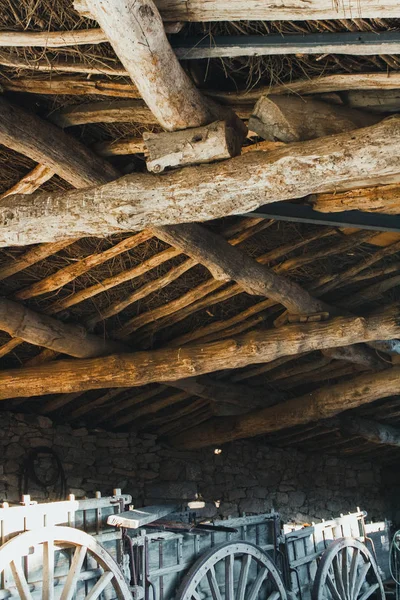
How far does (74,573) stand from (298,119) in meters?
2.53

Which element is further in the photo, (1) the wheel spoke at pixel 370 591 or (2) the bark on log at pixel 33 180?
(1) the wheel spoke at pixel 370 591

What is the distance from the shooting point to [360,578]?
6016 mm

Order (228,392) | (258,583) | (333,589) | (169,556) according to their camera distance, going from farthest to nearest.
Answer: (228,392)
(333,589)
(258,583)
(169,556)

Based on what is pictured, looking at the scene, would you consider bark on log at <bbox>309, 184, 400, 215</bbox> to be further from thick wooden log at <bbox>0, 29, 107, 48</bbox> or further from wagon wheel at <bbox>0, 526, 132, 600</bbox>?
wagon wheel at <bbox>0, 526, 132, 600</bbox>

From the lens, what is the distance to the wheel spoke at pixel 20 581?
3.38m

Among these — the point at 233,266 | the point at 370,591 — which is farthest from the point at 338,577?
the point at 233,266

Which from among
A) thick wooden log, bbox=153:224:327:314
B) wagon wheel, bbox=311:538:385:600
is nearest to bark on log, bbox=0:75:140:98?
thick wooden log, bbox=153:224:327:314

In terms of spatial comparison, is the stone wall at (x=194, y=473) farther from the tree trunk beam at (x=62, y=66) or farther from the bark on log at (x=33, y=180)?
the tree trunk beam at (x=62, y=66)

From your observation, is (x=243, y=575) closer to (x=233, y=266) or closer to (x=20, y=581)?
(x=20, y=581)

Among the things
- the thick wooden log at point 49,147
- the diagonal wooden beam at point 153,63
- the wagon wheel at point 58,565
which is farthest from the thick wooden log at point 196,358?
the diagonal wooden beam at point 153,63

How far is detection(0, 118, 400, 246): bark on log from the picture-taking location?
105 inches

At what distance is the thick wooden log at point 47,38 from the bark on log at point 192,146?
512mm

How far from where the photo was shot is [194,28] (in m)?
2.59

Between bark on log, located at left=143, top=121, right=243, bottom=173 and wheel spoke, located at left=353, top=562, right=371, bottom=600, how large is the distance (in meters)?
4.40
